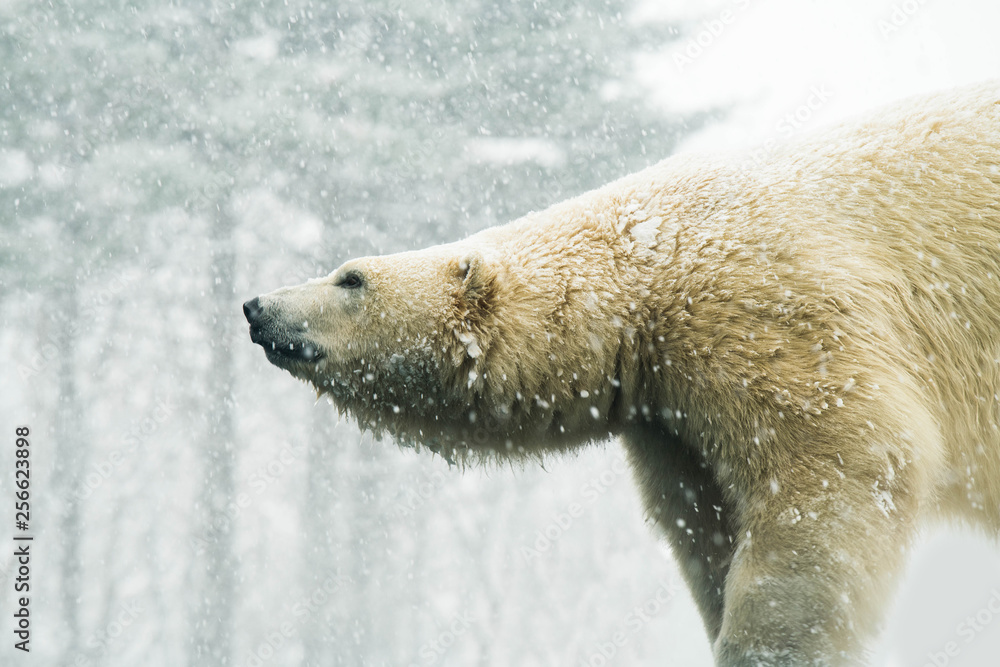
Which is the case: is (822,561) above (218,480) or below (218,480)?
above

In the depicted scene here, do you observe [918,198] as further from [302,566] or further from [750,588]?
[302,566]

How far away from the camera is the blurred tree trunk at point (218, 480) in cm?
1321

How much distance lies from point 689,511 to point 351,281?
3.87 ft

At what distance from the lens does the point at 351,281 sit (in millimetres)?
2348

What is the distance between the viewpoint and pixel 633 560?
17797mm

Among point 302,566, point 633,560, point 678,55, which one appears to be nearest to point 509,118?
point 678,55

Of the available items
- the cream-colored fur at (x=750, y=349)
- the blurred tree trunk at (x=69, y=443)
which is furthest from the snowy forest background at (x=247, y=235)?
the cream-colored fur at (x=750, y=349)
